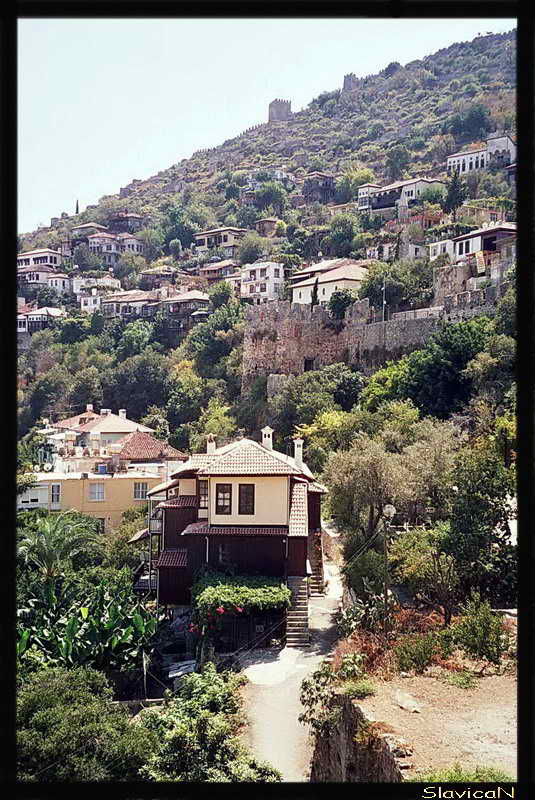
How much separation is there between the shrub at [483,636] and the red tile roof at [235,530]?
14.2 ft

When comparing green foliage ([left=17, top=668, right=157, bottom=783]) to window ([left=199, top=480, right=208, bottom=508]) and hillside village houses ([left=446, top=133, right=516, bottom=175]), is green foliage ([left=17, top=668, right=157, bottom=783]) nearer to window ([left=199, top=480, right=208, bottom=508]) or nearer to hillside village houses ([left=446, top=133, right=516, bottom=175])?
window ([left=199, top=480, right=208, bottom=508])

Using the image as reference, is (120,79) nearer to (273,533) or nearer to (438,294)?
(273,533)

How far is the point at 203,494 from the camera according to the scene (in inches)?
429

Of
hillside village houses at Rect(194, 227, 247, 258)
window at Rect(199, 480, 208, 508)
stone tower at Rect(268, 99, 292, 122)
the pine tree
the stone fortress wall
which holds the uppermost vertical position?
stone tower at Rect(268, 99, 292, 122)

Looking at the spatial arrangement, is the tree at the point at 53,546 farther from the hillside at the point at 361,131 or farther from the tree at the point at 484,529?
the hillside at the point at 361,131

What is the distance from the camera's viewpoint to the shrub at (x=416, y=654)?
5.84m

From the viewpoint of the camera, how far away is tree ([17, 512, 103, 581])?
12.2 meters

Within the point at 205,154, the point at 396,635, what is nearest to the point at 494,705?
the point at 396,635

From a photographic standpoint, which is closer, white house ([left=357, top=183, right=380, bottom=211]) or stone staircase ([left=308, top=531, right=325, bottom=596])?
stone staircase ([left=308, top=531, right=325, bottom=596])

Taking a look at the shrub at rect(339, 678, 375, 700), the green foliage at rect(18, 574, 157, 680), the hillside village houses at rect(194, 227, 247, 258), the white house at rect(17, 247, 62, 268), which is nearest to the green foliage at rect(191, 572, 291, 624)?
the green foliage at rect(18, 574, 157, 680)

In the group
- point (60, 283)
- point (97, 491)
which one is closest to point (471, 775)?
point (97, 491)

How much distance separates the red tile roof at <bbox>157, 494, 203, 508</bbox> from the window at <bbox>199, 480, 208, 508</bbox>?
103mm

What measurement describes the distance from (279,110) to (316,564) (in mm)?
73539

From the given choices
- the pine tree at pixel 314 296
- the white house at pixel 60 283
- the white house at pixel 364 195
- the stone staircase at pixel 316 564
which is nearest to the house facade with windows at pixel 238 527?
the stone staircase at pixel 316 564
